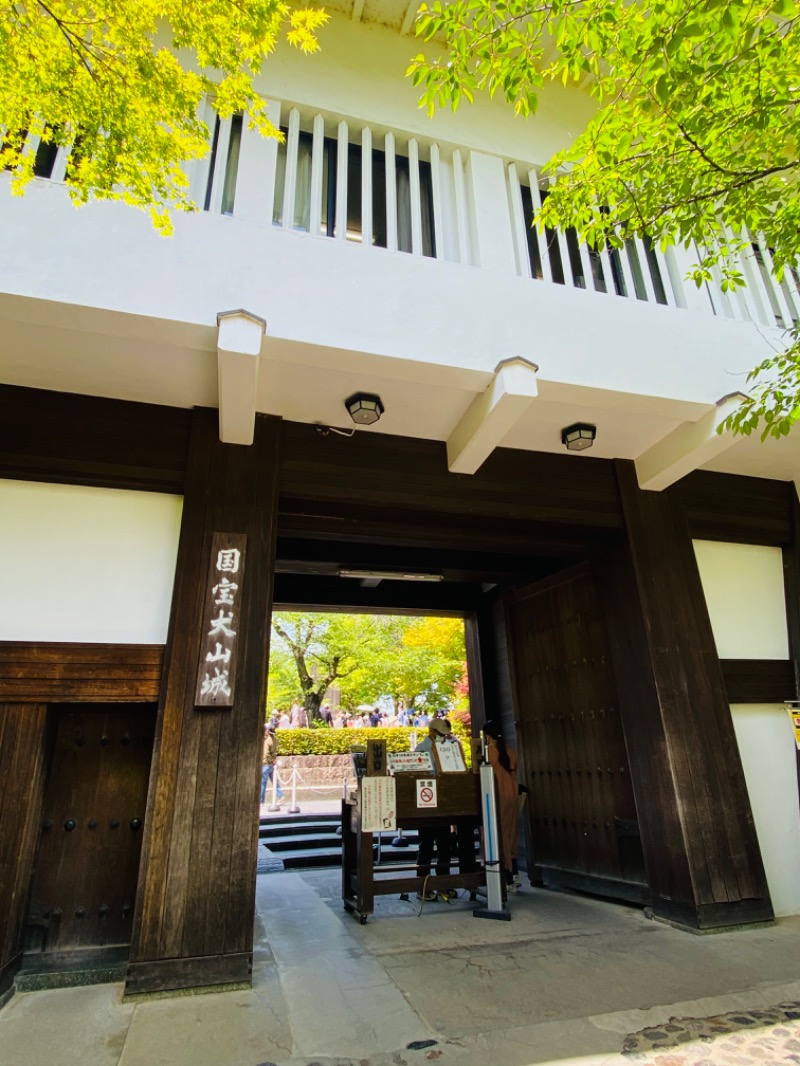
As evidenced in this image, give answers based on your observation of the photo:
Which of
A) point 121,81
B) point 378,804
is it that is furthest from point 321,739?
point 121,81

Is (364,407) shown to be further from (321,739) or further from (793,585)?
(321,739)

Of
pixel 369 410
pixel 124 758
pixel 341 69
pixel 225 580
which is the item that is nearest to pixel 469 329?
pixel 369 410

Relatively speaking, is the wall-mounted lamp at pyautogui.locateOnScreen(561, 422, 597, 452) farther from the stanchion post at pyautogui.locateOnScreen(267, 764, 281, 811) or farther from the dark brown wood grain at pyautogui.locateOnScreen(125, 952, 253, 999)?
the stanchion post at pyautogui.locateOnScreen(267, 764, 281, 811)

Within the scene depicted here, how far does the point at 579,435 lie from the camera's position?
4.59 meters

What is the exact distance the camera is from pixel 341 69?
15.4 feet

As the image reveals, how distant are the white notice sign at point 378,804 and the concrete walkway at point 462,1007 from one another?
72cm

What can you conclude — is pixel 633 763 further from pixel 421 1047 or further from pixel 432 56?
pixel 432 56

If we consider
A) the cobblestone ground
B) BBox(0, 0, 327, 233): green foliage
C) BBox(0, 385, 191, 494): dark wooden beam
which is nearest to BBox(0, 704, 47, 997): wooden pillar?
BBox(0, 385, 191, 494): dark wooden beam

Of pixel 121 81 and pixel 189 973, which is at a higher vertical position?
pixel 121 81

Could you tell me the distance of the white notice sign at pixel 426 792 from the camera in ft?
15.9

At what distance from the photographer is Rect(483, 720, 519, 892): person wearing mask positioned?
17.1ft

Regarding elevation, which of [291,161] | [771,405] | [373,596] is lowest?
[373,596]

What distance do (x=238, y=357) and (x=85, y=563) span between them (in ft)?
5.53

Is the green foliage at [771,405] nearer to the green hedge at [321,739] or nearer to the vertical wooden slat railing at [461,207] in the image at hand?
the vertical wooden slat railing at [461,207]
